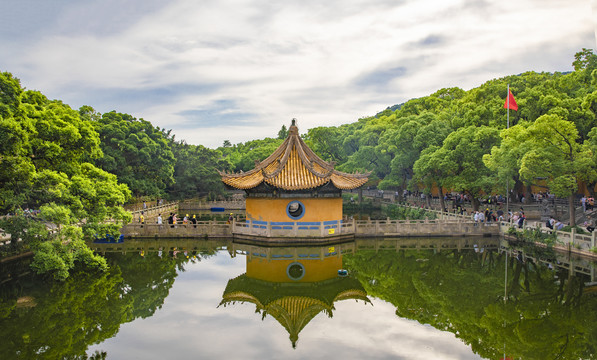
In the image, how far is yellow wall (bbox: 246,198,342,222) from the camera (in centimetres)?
2336

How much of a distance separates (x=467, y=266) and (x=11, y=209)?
1650cm

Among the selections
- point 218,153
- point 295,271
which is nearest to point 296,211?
point 295,271

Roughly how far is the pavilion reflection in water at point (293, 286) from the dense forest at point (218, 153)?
5.40 m

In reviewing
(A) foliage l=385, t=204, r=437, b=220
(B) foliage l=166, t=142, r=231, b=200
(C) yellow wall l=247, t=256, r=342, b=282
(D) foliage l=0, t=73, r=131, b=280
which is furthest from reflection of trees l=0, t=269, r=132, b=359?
(B) foliage l=166, t=142, r=231, b=200

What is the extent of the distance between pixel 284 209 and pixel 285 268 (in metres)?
6.31

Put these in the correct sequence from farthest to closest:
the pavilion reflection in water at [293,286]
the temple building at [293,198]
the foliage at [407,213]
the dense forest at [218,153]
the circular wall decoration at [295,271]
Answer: the foliage at [407,213]
the temple building at [293,198]
the circular wall decoration at [295,271]
the dense forest at [218,153]
the pavilion reflection in water at [293,286]

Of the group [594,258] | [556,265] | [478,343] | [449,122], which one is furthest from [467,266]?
[449,122]

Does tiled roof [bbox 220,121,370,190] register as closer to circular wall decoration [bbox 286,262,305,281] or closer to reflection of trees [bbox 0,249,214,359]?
circular wall decoration [bbox 286,262,305,281]

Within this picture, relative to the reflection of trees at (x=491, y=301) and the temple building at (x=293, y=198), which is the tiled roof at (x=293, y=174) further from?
the reflection of trees at (x=491, y=301)

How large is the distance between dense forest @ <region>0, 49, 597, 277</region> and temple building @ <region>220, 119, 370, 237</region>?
6.66 meters

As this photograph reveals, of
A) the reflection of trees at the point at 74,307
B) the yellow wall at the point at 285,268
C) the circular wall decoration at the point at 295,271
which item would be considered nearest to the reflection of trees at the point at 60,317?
the reflection of trees at the point at 74,307

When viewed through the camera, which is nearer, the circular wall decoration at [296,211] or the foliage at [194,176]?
the circular wall decoration at [296,211]

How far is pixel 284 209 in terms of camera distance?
23.3 meters

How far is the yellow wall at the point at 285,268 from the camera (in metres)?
15.8
